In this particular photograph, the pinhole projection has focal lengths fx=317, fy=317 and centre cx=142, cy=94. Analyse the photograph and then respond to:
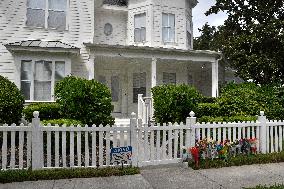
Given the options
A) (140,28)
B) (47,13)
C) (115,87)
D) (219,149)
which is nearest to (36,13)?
(47,13)

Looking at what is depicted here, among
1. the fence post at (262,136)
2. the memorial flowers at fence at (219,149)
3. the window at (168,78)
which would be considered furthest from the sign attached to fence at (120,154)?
the window at (168,78)

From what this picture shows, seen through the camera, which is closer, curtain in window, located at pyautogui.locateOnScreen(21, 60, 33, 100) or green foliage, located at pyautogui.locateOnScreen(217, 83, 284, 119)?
green foliage, located at pyautogui.locateOnScreen(217, 83, 284, 119)

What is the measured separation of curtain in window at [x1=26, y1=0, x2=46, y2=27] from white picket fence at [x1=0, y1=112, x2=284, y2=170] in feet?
31.0

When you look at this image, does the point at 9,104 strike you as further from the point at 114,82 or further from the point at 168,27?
the point at 168,27

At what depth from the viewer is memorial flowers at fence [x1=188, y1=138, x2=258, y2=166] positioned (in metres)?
8.79

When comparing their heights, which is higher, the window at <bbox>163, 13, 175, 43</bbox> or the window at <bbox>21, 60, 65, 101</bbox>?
the window at <bbox>163, 13, 175, 43</bbox>

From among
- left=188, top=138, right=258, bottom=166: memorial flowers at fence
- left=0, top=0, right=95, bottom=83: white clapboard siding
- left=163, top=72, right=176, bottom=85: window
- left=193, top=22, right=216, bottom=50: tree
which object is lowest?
left=188, top=138, right=258, bottom=166: memorial flowers at fence

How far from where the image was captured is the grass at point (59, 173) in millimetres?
7289

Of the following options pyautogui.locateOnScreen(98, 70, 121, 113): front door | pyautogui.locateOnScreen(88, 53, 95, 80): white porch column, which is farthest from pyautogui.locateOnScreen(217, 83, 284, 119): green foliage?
pyautogui.locateOnScreen(98, 70, 121, 113): front door

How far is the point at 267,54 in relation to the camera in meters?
20.7

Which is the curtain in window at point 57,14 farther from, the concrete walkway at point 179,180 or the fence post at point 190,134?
the concrete walkway at point 179,180

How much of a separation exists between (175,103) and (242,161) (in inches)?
153

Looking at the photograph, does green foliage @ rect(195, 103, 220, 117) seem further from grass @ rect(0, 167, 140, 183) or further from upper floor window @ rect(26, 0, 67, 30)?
upper floor window @ rect(26, 0, 67, 30)

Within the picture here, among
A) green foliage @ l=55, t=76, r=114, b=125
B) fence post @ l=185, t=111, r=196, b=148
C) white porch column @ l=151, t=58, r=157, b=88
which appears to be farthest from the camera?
white porch column @ l=151, t=58, r=157, b=88
